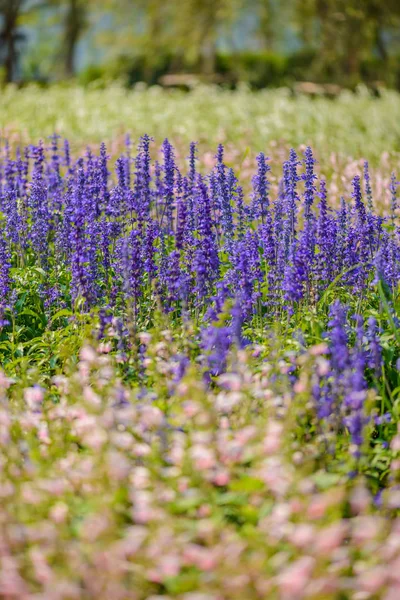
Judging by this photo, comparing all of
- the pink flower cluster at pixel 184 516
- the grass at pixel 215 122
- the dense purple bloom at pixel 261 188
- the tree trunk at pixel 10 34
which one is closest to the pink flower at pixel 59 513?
the pink flower cluster at pixel 184 516

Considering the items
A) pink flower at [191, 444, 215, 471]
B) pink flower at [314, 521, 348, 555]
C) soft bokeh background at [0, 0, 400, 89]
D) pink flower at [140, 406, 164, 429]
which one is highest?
soft bokeh background at [0, 0, 400, 89]

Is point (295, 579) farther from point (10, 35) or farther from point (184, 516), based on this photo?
point (10, 35)

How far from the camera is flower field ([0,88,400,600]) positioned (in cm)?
253

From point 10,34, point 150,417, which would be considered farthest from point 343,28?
point 150,417

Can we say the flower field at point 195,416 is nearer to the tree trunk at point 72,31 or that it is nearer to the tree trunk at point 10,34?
the tree trunk at point 72,31

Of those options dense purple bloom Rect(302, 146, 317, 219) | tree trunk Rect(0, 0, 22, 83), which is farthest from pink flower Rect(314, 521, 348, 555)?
tree trunk Rect(0, 0, 22, 83)

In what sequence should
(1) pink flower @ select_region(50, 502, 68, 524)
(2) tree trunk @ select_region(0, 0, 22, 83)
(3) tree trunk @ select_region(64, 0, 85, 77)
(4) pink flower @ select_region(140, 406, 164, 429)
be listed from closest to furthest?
(1) pink flower @ select_region(50, 502, 68, 524), (4) pink flower @ select_region(140, 406, 164, 429), (3) tree trunk @ select_region(64, 0, 85, 77), (2) tree trunk @ select_region(0, 0, 22, 83)

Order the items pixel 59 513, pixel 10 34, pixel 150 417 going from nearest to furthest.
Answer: pixel 59 513, pixel 150 417, pixel 10 34

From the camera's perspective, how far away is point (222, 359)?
4.04 m

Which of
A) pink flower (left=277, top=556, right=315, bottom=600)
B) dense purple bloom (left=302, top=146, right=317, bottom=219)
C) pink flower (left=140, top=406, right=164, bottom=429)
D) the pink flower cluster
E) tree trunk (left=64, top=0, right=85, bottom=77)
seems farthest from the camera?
tree trunk (left=64, top=0, right=85, bottom=77)

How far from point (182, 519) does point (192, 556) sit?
42 centimetres

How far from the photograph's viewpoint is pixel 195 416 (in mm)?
3352

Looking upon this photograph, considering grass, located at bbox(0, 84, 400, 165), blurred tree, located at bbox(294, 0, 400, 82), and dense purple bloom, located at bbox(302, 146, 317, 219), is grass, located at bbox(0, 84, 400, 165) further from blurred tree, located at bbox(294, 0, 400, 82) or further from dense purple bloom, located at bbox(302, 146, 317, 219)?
blurred tree, located at bbox(294, 0, 400, 82)

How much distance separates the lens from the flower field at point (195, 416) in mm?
2531
